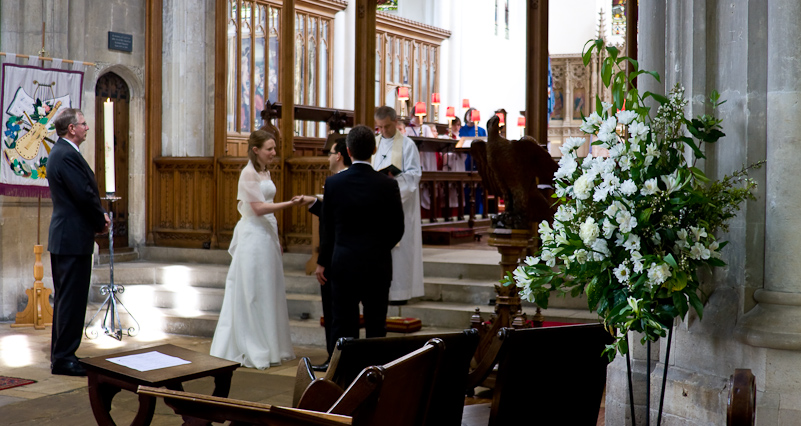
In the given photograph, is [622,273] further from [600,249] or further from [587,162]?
[587,162]

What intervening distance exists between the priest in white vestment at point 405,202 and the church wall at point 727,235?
3322 millimetres

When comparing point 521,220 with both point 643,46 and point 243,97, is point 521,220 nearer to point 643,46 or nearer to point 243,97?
point 643,46

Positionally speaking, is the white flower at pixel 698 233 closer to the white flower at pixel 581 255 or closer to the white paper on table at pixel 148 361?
the white flower at pixel 581 255

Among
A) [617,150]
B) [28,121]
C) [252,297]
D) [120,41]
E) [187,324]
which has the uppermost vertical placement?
[120,41]

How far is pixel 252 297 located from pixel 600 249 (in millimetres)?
3499

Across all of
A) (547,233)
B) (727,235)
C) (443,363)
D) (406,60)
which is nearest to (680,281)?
(547,233)

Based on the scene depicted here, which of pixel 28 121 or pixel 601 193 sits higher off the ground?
pixel 28 121

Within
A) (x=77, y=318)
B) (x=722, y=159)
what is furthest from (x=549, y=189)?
(x=77, y=318)

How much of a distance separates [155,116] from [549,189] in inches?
205

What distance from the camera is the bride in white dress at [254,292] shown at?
552 cm

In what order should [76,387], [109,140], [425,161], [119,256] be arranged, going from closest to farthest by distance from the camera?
[76,387] < [109,140] < [119,256] < [425,161]

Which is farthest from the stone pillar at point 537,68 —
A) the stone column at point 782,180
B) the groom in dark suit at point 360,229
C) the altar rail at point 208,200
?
the stone column at point 782,180

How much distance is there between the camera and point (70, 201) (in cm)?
529

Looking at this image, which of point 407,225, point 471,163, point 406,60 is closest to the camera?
point 407,225
